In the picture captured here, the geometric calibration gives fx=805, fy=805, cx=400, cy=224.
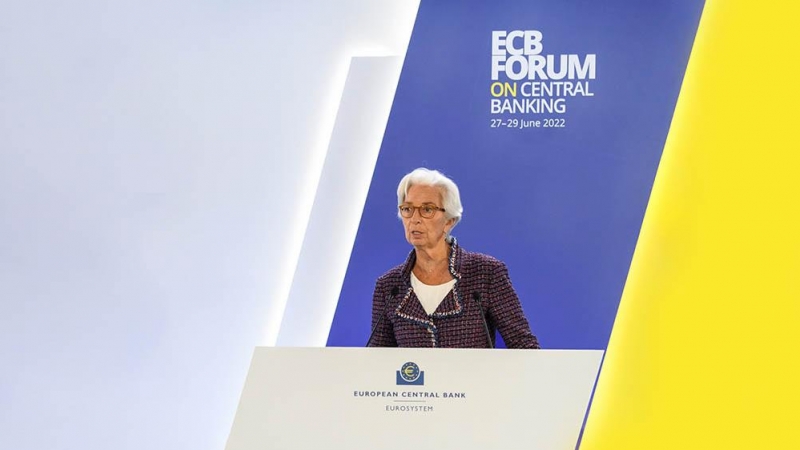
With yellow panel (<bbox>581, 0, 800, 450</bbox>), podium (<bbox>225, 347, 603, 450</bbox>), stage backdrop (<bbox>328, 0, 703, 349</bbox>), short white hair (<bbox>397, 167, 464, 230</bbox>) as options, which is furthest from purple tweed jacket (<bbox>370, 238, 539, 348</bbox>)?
stage backdrop (<bbox>328, 0, 703, 349</bbox>)

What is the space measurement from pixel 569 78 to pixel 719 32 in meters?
0.77

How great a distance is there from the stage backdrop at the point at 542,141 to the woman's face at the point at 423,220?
176 cm

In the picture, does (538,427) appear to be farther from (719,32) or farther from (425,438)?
(719,32)

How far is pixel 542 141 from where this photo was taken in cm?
416

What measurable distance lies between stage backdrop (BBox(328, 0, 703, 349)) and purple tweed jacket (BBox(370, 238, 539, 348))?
5.71 ft

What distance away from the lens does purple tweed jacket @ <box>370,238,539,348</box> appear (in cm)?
229

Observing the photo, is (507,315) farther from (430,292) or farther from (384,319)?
(384,319)

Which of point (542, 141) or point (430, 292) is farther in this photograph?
point (542, 141)

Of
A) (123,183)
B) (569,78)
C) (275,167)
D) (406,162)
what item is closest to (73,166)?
(123,183)

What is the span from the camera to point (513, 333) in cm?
234

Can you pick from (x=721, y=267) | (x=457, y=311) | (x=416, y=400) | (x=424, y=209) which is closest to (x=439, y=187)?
(x=424, y=209)

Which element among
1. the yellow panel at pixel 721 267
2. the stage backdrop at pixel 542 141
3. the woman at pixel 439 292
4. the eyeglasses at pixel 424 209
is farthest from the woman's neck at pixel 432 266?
the stage backdrop at pixel 542 141

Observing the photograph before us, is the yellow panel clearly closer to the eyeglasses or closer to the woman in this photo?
the woman

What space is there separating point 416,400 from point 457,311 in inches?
28.5
